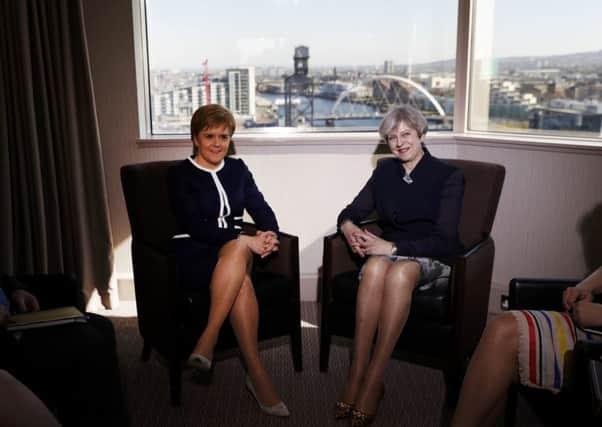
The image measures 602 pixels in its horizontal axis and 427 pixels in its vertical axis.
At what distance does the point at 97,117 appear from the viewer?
365 cm

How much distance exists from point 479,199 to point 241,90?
1.68 meters

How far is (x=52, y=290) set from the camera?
2244mm

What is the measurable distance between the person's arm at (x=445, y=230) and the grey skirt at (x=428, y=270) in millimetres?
28

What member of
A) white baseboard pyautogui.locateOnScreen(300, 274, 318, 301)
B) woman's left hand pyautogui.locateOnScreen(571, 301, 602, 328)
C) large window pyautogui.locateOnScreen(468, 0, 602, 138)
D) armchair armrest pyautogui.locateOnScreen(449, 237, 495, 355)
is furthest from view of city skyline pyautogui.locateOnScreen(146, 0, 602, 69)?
woman's left hand pyautogui.locateOnScreen(571, 301, 602, 328)

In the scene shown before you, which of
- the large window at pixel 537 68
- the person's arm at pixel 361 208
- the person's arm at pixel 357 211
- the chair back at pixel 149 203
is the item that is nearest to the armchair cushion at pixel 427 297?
the person's arm at pixel 357 211

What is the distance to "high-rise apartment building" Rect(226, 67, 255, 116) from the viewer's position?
3.90 meters

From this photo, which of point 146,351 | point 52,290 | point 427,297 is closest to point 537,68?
point 427,297

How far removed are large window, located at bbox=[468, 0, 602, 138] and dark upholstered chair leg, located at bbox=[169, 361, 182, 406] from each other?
231 centimetres

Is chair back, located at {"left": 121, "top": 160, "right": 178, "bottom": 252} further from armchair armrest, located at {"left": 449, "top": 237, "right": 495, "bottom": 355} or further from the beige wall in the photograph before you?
armchair armrest, located at {"left": 449, "top": 237, "right": 495, "bottom": 355}

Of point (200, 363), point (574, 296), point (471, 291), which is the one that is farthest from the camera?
point (471, 291)

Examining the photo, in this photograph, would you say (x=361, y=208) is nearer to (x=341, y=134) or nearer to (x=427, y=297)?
(x=427, y=297)

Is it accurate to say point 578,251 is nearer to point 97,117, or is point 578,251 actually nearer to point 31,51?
point 97,117

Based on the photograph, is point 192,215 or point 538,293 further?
point 192,215

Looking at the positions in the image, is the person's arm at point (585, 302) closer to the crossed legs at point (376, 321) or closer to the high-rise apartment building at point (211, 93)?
the crossed legs at point (376, 321)
